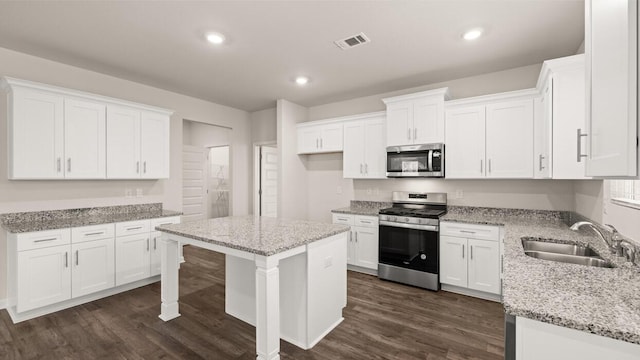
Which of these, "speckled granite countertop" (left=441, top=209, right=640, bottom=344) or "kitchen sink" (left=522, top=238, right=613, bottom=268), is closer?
"speckled granite countertop" (left=441, top=209, right=640, bottom=344)

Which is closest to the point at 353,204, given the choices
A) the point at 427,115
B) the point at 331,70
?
the point at 427,115

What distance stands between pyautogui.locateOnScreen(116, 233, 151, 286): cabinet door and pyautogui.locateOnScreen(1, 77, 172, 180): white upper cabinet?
82 centimetres

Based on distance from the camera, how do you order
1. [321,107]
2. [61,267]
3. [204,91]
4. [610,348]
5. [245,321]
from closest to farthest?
[610,348], [245,321], [61,267], [204,91], [321,107]

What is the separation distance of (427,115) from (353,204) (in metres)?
1.81

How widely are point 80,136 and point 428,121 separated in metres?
4.12

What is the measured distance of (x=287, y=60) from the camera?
3219mm

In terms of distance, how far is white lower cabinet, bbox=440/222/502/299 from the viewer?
305cm

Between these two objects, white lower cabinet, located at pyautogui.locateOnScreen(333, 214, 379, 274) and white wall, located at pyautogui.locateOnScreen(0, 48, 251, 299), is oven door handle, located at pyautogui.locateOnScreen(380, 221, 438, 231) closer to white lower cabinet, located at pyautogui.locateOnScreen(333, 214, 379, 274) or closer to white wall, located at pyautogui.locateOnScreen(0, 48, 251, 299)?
white lower cabinet, located at pyautogui.locateOnScreen(333, 214, 379, 274)

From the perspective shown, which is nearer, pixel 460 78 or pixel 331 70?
pixel 331 70

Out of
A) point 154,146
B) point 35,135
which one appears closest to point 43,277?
point 35,135

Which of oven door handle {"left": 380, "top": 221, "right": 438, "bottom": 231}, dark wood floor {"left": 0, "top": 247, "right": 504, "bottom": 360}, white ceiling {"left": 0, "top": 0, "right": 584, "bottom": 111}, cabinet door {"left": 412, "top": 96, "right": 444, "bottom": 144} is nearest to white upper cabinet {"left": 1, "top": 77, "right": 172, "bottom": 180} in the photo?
white ceiling {"left": 0, "top": 0, "right": 584, "bottom": 111}

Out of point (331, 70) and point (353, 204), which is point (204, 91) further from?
point (353, 204)

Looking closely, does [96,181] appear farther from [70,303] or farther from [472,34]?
[472,34]

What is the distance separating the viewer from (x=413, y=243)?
11.4 ft
